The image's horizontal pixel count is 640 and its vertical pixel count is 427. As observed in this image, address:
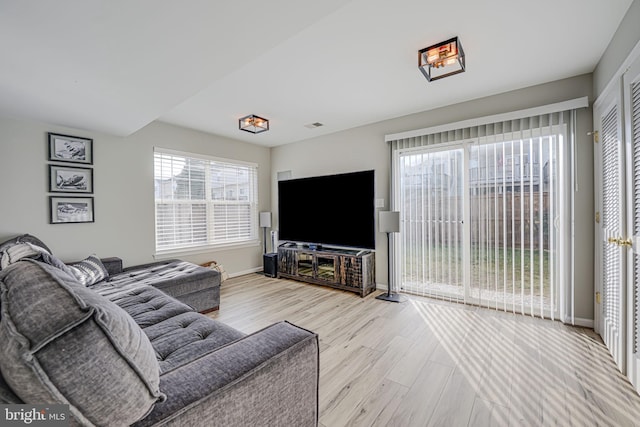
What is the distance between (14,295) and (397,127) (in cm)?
386

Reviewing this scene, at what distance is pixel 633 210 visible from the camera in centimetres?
173

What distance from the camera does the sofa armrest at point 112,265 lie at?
311 cm

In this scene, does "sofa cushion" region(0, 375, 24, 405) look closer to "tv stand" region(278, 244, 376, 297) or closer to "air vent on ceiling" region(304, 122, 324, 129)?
"tv stand" region(278, 244, 376, 297)

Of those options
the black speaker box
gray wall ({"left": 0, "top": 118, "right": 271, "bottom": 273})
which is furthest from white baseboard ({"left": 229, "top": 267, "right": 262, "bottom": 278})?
the black speaker box

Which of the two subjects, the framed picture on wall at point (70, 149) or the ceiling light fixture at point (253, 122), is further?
the ceiling light fixture at point (253, 122)

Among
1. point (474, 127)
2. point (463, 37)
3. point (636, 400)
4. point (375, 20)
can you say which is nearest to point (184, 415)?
point (375, 20)

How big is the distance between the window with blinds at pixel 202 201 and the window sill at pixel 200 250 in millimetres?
46

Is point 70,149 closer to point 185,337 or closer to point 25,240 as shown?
point 25,240

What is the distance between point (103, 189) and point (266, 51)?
9.66 ft

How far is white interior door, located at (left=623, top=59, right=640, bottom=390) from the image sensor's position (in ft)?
5.49

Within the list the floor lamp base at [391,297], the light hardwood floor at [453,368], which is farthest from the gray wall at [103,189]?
the floor lamp base at [391,297]

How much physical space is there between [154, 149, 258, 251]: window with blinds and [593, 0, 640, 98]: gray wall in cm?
460

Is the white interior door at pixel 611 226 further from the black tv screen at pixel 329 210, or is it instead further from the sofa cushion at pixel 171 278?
the sofa cushion at pixel 171 278

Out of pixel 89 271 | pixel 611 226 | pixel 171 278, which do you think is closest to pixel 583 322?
pixel 611 226
